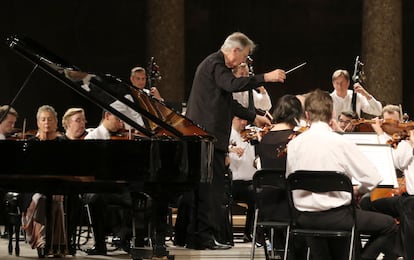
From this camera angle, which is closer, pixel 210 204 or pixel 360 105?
pixel 210 204

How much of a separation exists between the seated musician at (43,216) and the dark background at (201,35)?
5.62 meters

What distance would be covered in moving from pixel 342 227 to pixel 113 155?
1.57 meters

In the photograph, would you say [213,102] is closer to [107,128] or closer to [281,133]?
[281,133]

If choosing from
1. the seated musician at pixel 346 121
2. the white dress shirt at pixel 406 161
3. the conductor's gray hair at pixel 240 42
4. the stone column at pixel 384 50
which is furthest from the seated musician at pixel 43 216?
the stone column at pixel 384 50

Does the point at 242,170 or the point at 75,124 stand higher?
the point at 75,124

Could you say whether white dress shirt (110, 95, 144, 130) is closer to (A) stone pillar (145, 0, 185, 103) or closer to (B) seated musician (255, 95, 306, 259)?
(B) seated musician (255, 95, 306, 259)

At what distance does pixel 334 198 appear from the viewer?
566 centimetres

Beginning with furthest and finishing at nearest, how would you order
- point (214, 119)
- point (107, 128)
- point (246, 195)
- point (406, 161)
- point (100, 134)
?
1. point (246, 195)
2. point (107, 128)
3. point (100, 134)
4. point (214, 119)
5. point (406, 161)

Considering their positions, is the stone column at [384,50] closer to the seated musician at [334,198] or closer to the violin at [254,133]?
the violin at [254,133]

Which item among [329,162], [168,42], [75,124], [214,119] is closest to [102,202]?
[75,124]

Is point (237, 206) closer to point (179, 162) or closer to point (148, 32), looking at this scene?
point (148, 32)

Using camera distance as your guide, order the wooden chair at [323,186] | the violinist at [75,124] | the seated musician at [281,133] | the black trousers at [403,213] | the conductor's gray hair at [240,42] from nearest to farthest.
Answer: the wooden chair at [323,186] < the black trousers at [403,213] < the seated musician at [281,133] < the conductor's gray hair at [240,42] < the violinist at [75,124]

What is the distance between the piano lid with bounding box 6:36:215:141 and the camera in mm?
6199

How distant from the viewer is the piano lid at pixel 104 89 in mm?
6199
